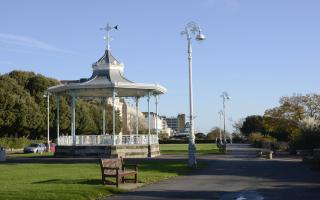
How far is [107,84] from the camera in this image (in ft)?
146

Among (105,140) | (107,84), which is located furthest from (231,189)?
(105,140)

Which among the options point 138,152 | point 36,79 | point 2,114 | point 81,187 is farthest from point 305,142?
point 36,79

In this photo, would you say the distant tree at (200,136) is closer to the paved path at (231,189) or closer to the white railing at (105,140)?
the white railing at (105,140)

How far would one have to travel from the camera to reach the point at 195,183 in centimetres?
2016

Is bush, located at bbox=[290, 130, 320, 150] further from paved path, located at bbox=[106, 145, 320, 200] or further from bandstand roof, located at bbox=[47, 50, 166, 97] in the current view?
paved path, located at bbox=[106, 145, 320, 200]

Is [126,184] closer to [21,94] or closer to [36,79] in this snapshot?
[21,94]

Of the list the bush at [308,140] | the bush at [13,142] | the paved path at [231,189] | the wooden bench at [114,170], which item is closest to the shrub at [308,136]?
the bush at [308,140]

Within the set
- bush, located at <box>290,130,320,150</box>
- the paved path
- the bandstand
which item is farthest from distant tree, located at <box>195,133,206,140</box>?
the paved path

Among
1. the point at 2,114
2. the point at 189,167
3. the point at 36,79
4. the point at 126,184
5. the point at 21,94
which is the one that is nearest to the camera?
the point at 126,184

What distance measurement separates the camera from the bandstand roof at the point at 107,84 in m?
45.0

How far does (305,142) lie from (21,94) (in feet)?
139

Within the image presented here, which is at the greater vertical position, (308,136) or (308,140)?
(308,136)

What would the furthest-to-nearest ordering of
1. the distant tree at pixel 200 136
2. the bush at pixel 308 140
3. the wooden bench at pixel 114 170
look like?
the distant tree at pixel 200 136 < the bush at pixel 308 140 < the wooden bench at pixel 114 170

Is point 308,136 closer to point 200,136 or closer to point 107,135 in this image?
point 107,135
